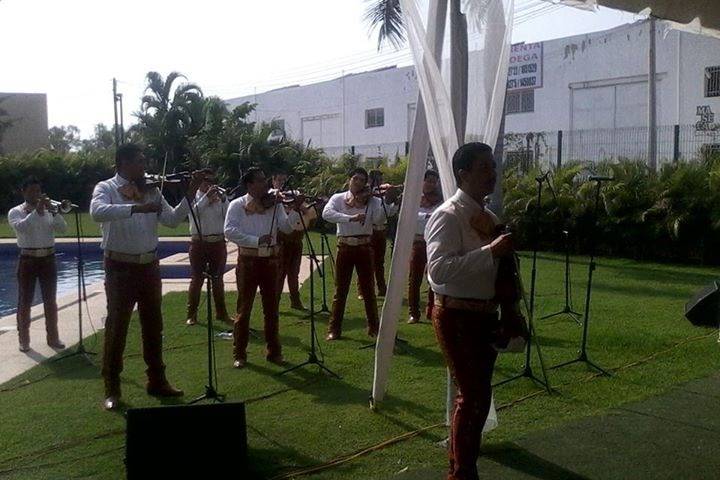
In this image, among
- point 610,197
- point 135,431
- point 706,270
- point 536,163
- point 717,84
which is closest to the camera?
point 135,431


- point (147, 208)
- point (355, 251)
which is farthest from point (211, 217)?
point (147, 208)

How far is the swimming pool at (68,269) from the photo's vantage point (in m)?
14.4

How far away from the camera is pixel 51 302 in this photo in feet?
27.4

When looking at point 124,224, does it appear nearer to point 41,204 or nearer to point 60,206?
point 60,206

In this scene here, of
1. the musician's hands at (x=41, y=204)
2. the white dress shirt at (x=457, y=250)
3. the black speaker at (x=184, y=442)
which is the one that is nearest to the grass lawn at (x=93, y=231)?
the musician's hands at (x=41, y=204)

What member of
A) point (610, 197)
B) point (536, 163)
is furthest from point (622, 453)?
point (536, 163)

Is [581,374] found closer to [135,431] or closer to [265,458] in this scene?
[265,458]

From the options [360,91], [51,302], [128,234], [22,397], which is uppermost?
[360,91]

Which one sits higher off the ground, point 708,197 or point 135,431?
point 708,197

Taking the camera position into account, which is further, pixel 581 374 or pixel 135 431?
pixel 581 374

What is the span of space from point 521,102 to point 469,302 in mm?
22795

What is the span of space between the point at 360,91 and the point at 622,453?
28.0 meters

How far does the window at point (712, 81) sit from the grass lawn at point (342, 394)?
12.5 m

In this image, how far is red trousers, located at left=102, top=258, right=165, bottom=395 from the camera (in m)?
5.95
